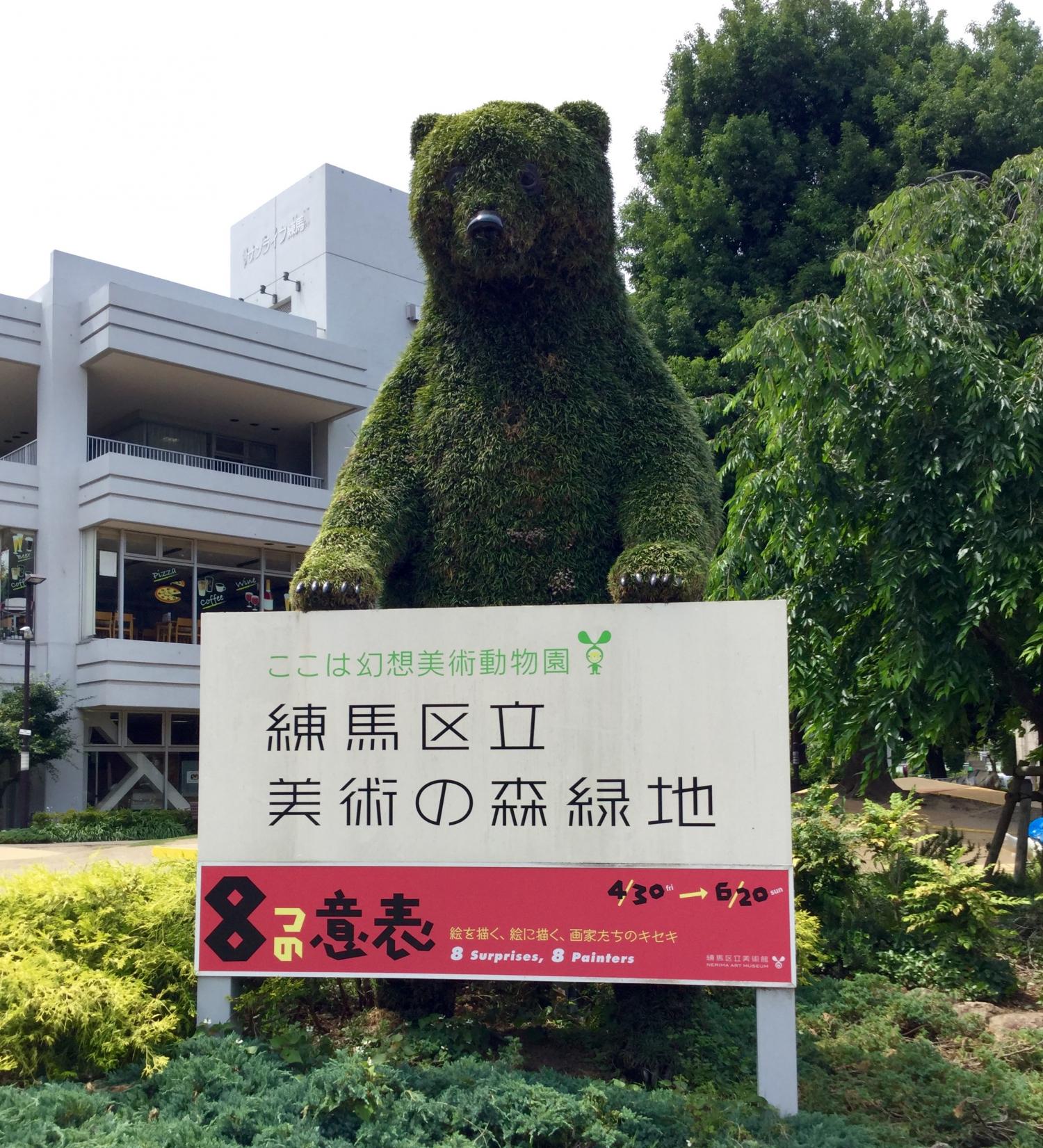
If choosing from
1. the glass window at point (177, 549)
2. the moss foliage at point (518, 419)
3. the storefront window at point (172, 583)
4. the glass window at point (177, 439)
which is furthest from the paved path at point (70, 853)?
the glass window at point (177, 439)

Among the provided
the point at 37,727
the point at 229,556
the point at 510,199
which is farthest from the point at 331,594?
the point at 229,556

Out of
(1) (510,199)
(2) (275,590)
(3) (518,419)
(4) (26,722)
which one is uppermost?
(2) (275,590)

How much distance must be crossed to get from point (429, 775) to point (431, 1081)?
0.95 metres

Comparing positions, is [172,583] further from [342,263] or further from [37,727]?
[342,263]

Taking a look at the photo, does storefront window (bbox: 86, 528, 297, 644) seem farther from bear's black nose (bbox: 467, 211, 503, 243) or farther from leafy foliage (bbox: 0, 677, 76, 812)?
bear's black nose (bbox: 467, 211, 503, 243)

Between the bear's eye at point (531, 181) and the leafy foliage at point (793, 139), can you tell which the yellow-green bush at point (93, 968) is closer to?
the bear's eye at point (531, 181)

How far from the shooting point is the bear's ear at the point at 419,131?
183 inches

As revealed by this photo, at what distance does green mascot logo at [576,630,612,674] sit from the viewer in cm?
370

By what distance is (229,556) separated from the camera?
872 inches

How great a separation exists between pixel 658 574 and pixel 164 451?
1923 centimetres

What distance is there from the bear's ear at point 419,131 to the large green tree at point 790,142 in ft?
27.1

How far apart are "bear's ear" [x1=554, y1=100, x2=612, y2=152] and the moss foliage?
0.05 meters

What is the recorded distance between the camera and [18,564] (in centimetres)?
1925

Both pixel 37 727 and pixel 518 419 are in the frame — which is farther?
pixel 37 727
